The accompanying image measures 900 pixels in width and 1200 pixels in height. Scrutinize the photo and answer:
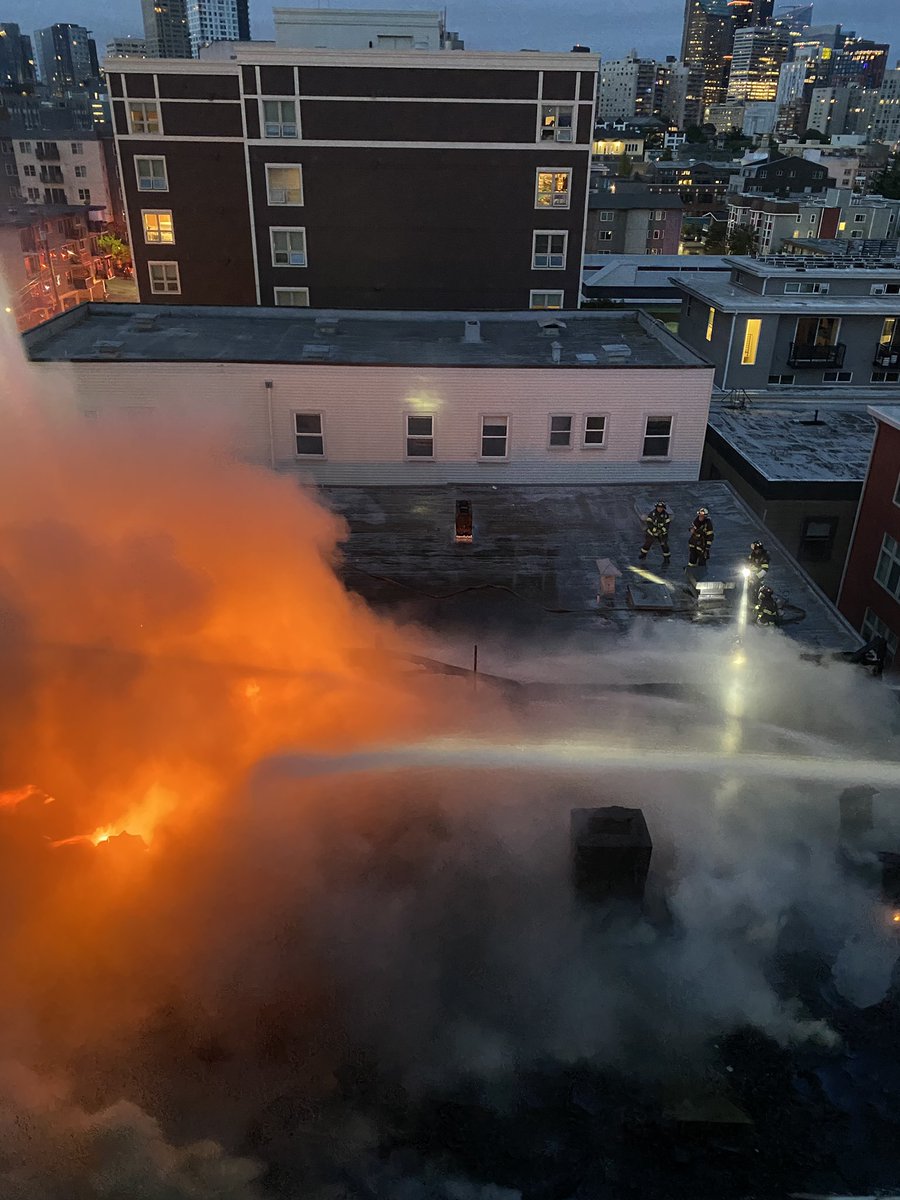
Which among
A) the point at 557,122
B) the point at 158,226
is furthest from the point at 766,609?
the point at 158,226

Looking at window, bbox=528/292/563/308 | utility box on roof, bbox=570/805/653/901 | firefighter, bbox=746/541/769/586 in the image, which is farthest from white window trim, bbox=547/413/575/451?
utility box on roof, bbox=570/805/653/901

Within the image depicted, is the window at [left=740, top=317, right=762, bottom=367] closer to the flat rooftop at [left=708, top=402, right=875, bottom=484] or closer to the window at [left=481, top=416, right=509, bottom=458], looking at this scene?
the flat rooftop at [left=708, top=402, right=875, bottom=484]

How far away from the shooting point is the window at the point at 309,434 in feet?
61.2

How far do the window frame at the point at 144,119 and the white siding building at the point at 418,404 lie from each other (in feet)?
42.4

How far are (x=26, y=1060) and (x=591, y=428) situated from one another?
1554 cm

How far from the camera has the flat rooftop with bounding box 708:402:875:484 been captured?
72.2 feet

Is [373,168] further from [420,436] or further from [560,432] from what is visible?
[560,432]

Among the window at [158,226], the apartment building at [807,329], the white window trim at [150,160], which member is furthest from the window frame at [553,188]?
the window at [158,226]

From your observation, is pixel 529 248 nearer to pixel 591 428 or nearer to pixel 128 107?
pixel 591 428

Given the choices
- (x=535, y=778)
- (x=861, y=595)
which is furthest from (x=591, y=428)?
(x=535, y=778)

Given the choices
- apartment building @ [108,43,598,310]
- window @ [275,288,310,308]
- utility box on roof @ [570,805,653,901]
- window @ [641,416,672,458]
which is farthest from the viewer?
window @ [275,288,310,308]

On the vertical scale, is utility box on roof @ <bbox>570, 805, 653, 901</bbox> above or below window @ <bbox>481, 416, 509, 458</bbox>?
below

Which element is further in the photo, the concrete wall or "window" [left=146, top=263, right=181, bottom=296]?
"window" [left=146, top=263, right=181, bottom=296]

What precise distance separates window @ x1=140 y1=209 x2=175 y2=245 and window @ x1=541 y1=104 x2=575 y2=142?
1365cm
